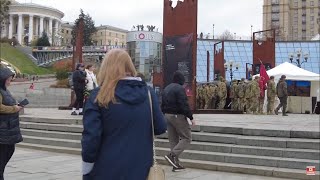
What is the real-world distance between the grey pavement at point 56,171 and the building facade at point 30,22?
11024 centimetres

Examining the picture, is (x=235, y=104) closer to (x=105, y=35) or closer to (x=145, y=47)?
(x=145, y=47)

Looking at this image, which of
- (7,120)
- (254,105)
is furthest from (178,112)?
(254,105)

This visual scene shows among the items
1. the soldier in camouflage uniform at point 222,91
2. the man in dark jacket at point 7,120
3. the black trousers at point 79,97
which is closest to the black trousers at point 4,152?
the man in dark jacket at point 7,120

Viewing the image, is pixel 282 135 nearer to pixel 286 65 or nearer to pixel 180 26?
pixel 180 26

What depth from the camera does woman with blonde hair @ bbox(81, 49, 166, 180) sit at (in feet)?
11.1

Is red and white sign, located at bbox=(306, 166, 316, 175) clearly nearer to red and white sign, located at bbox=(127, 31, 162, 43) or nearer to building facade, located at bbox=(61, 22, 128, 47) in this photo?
red and white sign, located at bbox=(127, 31, 162, 43)

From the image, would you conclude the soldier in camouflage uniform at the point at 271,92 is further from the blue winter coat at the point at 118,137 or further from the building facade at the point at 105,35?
the building facade at the point at 105,35

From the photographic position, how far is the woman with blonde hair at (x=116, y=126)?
3.38m

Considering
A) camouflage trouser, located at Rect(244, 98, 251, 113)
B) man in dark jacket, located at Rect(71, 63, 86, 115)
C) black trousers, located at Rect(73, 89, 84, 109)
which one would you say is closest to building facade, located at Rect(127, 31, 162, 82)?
camouflage trouser, located at Rect(244, 98, 251, 113)

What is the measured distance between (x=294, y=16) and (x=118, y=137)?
14471 centimetres

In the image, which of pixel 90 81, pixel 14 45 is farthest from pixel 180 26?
pixel 14 45

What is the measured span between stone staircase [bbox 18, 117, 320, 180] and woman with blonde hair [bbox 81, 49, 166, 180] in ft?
17.5

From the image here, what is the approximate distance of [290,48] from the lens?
210 ft

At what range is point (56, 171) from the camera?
8367 mm
